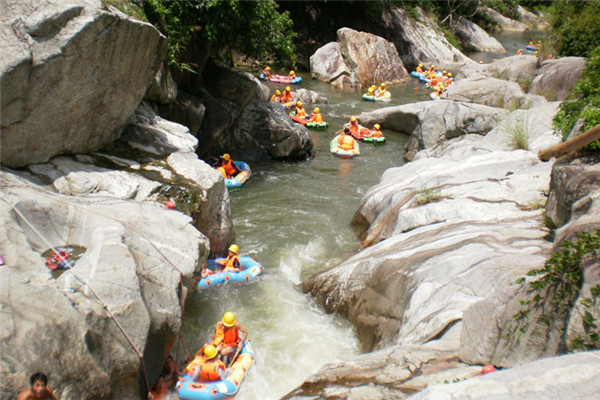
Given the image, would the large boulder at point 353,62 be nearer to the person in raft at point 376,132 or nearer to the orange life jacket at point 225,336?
the person in raft at point 376,132

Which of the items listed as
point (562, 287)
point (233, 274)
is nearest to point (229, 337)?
point (233, 274)

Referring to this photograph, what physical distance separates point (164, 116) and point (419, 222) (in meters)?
7.14

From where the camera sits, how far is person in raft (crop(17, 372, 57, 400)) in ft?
16.0

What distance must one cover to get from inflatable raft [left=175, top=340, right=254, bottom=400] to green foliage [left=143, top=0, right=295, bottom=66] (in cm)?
800

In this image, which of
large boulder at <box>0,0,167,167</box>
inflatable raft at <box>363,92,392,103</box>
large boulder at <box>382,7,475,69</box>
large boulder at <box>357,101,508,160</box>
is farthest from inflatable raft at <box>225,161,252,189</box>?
large boulder at <box>382,7,475,69</box>

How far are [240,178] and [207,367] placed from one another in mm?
7754

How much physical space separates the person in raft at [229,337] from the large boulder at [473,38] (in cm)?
4121

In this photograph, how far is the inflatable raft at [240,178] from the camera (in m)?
14.1

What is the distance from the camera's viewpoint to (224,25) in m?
13.6

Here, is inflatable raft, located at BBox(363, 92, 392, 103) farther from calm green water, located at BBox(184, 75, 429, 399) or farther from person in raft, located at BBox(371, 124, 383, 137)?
calm green water, located at BBox(184, 75, 429, 399)

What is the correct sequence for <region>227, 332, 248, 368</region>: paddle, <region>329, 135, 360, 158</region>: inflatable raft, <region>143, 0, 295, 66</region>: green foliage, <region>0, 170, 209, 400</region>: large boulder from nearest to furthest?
<region>0, 170, 209, 400</region>: large boulder < <region>227, 332, 248, 368</region>: paddle < <region>143, 0, 295, 66</region>: green foliage < <region>329, 135, 360, 158</region>: inflatable raft

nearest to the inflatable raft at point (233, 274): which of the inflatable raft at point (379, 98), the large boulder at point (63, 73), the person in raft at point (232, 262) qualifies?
the person in raft at point (232, 262)

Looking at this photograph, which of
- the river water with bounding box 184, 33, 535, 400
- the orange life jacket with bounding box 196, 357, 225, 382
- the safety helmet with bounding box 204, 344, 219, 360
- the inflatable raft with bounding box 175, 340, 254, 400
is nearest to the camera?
the inflatable raft with bounding box 175, 340, 254, 400

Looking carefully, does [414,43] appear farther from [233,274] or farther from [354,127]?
[233,274]
